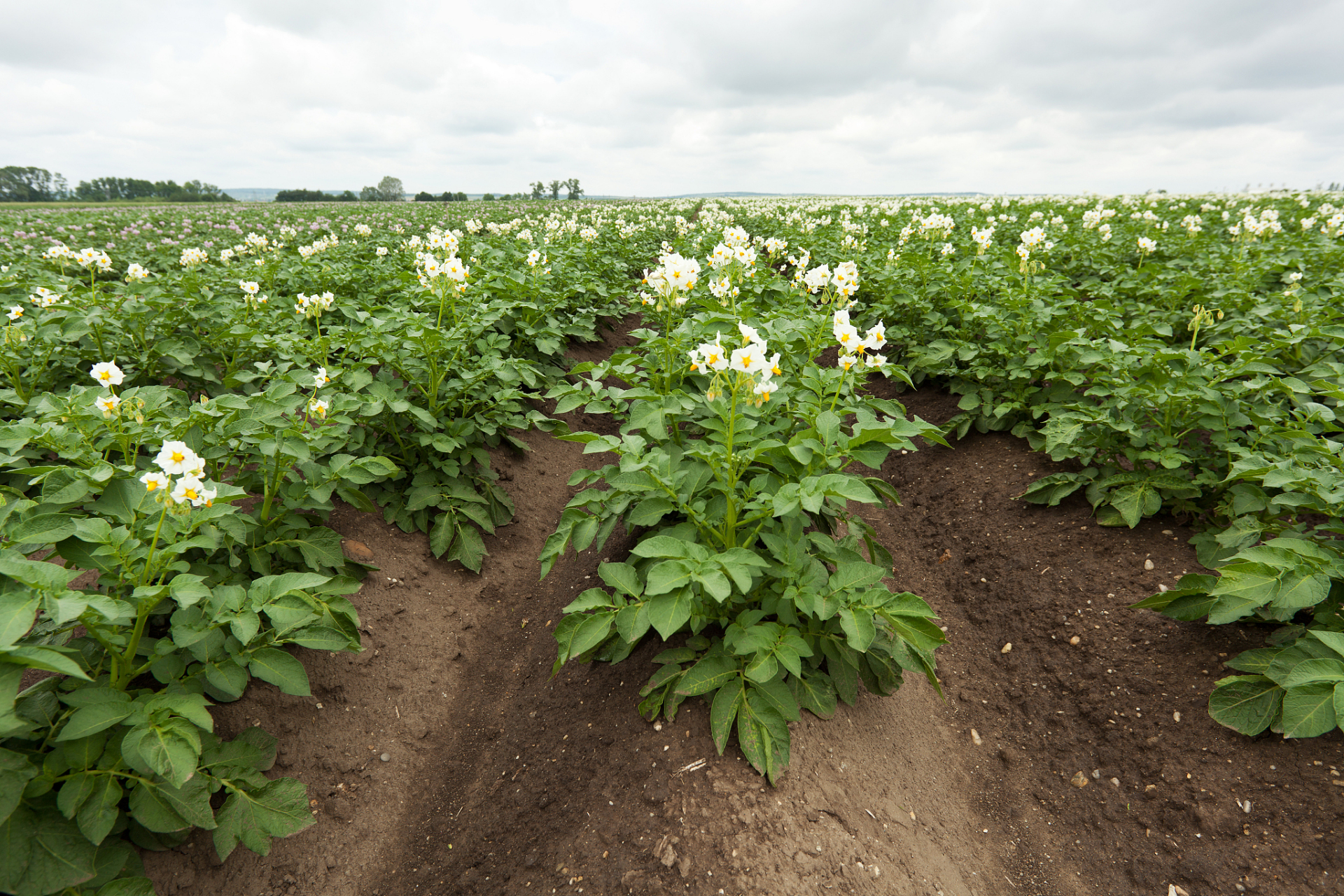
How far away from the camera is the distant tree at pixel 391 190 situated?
54.5 metres

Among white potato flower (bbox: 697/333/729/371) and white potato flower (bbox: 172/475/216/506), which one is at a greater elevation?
white potato flower (bbox: 697/333/729/371)

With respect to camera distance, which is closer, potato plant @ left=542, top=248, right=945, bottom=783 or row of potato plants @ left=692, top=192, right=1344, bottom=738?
potato plant @ left=542, top=248, right=945, bottom=783

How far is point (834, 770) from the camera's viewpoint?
2506 millimetres

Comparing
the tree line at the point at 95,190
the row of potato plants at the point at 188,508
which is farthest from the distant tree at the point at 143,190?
the row of potato plants at the point at 188,508

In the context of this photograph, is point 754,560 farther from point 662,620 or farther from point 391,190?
point 391,190

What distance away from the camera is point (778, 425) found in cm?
290

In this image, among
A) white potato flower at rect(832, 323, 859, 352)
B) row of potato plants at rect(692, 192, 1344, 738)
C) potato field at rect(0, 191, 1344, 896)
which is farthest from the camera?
white potato flower at rect(832, 323, 859, 352)

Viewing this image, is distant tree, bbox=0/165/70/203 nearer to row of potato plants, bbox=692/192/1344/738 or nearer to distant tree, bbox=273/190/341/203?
distant tree, bbox=273/190/341/203

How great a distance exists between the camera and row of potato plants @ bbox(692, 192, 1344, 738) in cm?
233

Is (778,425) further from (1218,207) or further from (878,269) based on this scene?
(1218,207)

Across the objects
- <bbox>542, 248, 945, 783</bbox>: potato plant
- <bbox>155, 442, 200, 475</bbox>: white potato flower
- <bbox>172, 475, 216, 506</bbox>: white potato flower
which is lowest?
<bbox>542, 248, 945, 783</bbox>: potato plant

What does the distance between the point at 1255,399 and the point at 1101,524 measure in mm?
1088

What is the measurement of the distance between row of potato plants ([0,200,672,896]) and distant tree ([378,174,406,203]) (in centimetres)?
5677

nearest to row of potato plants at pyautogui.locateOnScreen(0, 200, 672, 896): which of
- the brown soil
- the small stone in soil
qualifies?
the small stone in soil
